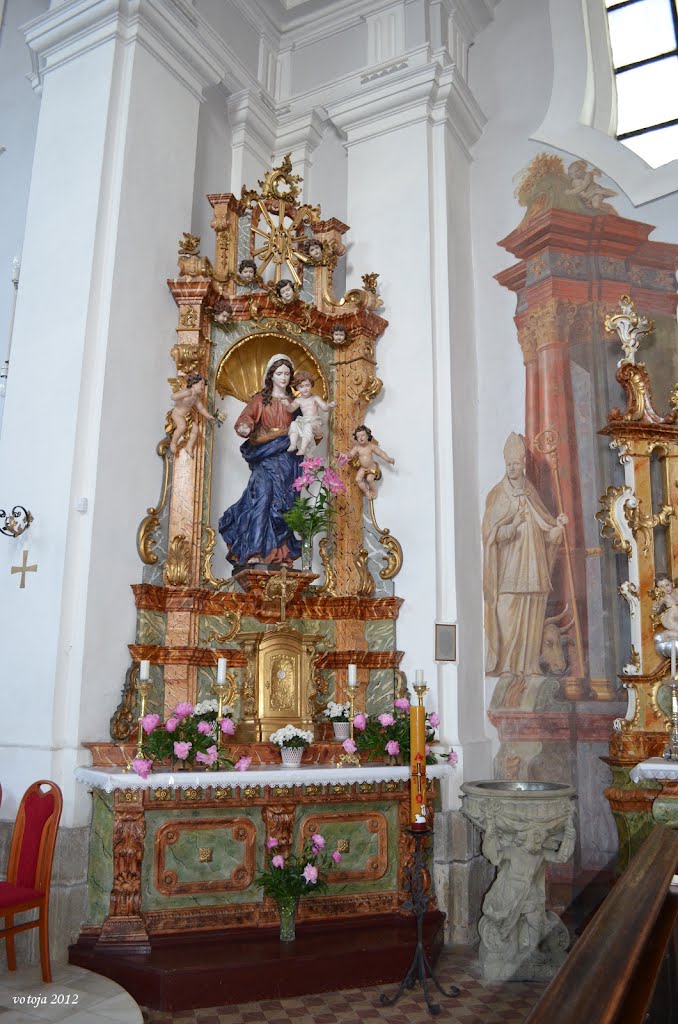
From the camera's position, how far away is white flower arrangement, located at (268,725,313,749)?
18.4ft

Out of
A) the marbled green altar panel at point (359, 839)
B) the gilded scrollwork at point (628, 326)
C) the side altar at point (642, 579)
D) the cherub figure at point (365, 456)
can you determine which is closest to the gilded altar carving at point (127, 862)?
the marbled green altar panel at point (359, 839)

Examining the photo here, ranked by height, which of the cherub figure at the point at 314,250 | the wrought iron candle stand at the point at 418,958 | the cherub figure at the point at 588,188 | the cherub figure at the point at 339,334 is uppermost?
the cherub figure at the point at 588,188

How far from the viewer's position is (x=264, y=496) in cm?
673

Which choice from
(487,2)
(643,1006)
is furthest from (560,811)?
(487,2)

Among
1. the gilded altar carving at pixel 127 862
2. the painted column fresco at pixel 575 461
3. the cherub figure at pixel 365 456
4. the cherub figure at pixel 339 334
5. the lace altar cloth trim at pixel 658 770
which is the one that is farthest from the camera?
the cherub figure at pixel 339 334

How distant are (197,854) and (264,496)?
8.86 feet

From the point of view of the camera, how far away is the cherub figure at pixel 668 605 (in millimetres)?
5973

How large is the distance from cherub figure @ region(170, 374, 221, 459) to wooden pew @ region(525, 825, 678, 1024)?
4949 millimetres

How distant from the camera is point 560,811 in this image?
17.5 ft

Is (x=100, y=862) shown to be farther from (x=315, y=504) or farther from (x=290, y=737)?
(x=315, y=504)

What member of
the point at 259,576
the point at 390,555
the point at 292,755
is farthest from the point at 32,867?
the point at 390,555

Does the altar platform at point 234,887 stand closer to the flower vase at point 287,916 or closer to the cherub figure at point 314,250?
the flower vase at point 287,916

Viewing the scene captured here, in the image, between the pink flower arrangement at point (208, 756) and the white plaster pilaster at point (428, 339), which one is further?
the white plaster pilaster at point (428, 339)

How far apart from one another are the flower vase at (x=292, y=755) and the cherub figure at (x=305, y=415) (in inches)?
94.4
